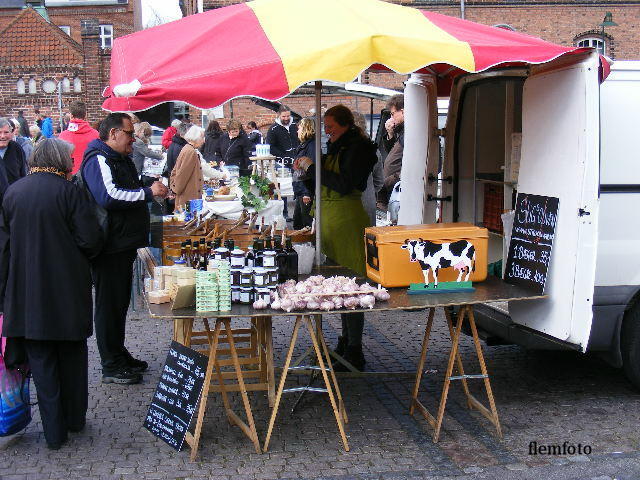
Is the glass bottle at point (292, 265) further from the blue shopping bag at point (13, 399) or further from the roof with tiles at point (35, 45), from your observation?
the roof with tiles at point (35, 45)

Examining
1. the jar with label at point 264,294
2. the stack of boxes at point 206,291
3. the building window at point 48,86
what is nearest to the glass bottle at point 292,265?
the jar with label at point 264,294

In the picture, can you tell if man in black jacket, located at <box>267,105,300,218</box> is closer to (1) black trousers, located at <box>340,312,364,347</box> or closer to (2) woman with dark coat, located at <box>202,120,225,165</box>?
(2) woman with dark coat, located at <box>202,120,225,165</box>

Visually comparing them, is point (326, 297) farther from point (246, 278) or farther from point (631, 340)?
point (631, 340)

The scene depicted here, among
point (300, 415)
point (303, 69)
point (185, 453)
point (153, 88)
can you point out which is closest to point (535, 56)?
point (303, 69)

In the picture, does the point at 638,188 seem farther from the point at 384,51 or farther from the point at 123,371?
the point at 123,371

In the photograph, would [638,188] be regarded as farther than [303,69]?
Yes

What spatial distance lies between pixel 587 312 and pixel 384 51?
2018 mm

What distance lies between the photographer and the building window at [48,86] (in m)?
26.6

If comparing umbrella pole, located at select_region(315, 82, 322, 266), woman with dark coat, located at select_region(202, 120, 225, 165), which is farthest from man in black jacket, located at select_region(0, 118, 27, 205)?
woman with dark coat, located at select_region(202, 120, 225, 165)

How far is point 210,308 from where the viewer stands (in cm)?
490

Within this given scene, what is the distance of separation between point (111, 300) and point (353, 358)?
193 cm

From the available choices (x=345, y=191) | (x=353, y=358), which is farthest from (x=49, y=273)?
(x=353, y=358)

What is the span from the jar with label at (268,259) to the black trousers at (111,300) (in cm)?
161

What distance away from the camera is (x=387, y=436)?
17.7 ft
